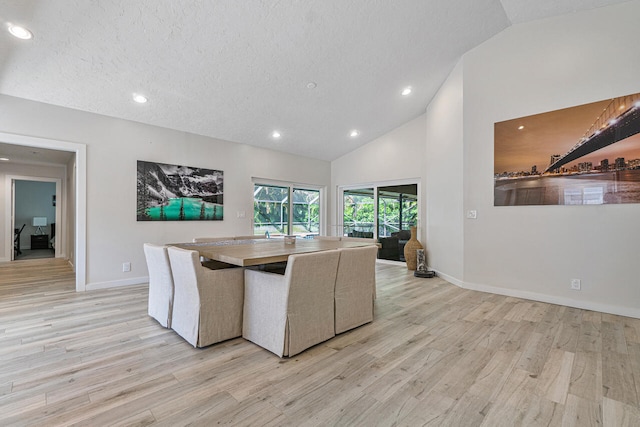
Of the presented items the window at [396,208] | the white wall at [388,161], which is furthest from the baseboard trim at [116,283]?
the window at [396,208]

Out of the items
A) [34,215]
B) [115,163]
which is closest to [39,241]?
[34,215]

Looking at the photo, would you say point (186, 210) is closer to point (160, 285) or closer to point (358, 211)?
point (160, 285)

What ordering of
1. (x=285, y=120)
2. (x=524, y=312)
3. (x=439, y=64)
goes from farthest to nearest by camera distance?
(x=285, y=120)
(x=439, y=64)
(x=524, y=312)

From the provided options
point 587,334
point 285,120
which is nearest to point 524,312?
point 587,334

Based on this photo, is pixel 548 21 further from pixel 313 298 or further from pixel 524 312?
pixel 313 298

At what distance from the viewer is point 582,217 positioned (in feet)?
10.6

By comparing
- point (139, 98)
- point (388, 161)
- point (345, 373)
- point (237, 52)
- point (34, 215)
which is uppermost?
point (237, 52)

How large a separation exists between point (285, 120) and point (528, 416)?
463cm

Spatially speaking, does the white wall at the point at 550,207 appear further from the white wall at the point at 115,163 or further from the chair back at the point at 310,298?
the white wall at the point at 115,163

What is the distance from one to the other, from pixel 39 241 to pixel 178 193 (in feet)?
25.1

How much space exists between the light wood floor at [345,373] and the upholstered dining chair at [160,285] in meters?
0.13

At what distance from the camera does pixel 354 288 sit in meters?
2.61

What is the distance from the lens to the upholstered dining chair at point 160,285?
2.54 m

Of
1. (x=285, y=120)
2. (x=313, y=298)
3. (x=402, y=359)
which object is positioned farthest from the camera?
(x=285, y=120)
